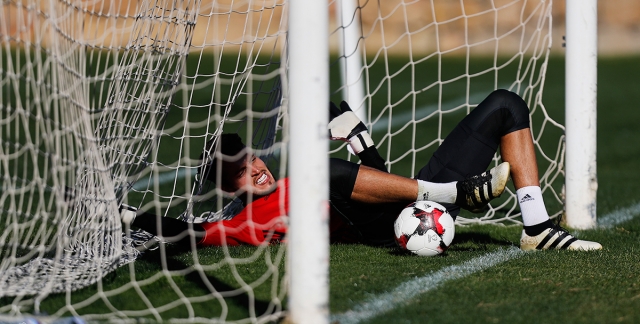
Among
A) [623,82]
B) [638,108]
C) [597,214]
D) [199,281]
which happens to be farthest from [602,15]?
[199,281]

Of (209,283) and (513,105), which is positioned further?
(513,105)

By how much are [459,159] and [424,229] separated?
0.62m

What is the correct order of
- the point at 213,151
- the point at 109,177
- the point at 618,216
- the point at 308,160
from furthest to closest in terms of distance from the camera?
the point at 618,216 → the point at 213,151 → the point at 109,177 → the point at 308,160

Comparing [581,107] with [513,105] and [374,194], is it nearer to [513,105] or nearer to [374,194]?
[513,105]

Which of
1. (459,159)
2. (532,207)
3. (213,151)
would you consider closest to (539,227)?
(532,207)

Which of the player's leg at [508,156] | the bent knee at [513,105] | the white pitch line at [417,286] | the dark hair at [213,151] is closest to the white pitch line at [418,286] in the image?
the white pitch line at [417,286]

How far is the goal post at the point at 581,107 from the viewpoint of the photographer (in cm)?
514

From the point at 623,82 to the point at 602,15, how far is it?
7.42 meters

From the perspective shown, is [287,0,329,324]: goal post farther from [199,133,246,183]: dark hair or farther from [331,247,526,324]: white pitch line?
[199,133,246,183]: dark hair

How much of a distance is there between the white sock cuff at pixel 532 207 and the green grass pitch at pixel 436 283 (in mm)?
200

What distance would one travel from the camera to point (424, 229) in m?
4.22

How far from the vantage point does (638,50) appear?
20797mm

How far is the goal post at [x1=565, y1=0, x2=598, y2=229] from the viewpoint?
5.14 m

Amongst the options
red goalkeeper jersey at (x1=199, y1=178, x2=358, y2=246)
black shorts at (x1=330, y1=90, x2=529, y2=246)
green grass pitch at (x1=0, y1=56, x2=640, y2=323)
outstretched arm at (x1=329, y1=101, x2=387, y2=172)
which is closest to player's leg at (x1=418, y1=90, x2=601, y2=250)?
black shorts at (x1=330, y1=90, x2=529, y2=246)
